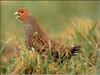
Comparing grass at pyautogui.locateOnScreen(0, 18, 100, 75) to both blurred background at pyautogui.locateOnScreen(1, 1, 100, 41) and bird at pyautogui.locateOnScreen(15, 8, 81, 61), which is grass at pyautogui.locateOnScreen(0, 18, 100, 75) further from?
blurred background at pyautogui.locateOnScreen(1, 1, 100, 41)

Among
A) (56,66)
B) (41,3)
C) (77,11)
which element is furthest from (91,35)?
(41,3)

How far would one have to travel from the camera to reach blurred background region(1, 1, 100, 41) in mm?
11390

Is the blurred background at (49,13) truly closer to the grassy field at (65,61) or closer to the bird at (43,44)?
the grassy field at (65,61)

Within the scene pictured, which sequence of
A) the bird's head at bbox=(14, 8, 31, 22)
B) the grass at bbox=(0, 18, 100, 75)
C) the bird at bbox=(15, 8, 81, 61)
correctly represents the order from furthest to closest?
1. the bird's head at bbox=(14, 8, 31, 22)
2. the bird at bbox=(15, 8, 81, 61)
3. the grass at bbox=(0, 18, 100, 75)

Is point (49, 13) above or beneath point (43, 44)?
above

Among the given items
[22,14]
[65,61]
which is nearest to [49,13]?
[22,14]

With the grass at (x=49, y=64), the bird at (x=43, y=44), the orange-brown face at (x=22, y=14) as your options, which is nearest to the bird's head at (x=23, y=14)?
the orange-brown face at (x=22, y=14)

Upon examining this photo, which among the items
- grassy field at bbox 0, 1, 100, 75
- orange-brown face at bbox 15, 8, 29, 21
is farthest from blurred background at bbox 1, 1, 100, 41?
orange-brown face at bbox 15, 8, 29, 21

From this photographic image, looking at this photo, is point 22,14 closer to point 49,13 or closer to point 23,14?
point 23,14

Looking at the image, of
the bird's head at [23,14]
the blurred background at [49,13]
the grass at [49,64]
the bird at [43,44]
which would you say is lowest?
the grass at [49,64]

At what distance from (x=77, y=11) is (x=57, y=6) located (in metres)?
0.71

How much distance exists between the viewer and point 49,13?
12.8 metres

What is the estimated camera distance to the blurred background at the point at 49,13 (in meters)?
11.4

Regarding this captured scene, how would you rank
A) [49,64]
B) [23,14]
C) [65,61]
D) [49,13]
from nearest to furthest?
1. [49,64]
2. [65,61]
3. [23,14]
4. [49,13]
